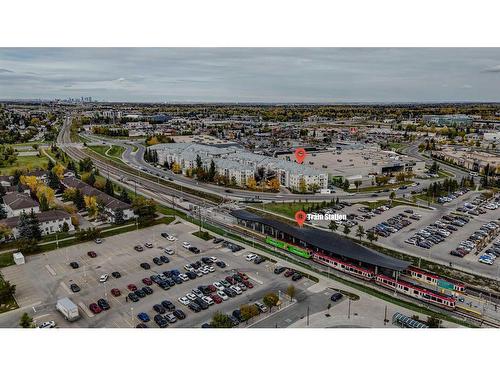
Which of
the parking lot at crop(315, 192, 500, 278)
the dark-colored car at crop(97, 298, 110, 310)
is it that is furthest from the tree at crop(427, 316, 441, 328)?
the dark-colored car at crop(97, 298, 110, 310)

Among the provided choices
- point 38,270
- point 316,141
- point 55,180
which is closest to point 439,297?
point 38,270

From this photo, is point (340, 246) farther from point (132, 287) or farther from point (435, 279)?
point (132, 287)

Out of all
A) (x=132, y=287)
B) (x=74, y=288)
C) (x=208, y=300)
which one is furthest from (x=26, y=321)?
(x=208, y=300)

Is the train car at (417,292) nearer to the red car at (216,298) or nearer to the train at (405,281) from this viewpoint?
the train at (405,281)

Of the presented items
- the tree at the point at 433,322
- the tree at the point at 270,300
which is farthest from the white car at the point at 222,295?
the tree at the point at 433,322

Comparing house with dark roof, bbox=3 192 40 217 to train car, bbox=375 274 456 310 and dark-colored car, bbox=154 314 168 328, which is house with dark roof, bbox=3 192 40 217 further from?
train car, bbox=375 274 456 310
